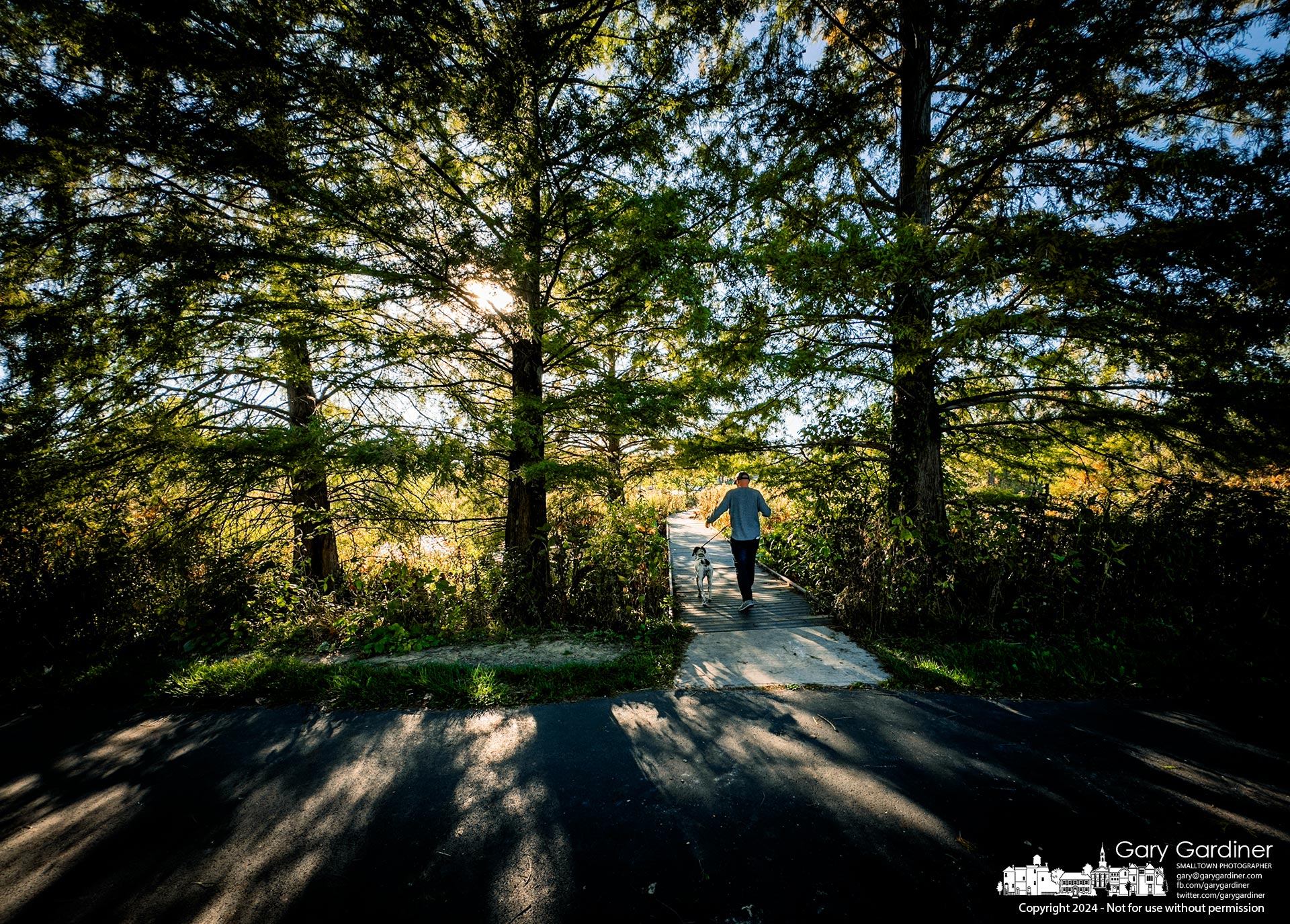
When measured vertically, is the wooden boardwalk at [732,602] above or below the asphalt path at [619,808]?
below

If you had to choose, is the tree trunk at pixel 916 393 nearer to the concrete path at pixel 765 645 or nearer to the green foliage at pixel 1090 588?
the green foliage at pixel 1090 588

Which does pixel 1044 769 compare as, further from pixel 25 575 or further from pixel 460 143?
pixel 25 575

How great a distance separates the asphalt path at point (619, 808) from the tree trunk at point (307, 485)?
8.26ft

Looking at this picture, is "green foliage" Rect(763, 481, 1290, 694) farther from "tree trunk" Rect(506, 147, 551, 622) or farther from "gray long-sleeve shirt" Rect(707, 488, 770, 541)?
"tree trunk" Rect(506, 147, 551, 622)

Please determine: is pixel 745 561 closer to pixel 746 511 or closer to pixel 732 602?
pixel 746 511

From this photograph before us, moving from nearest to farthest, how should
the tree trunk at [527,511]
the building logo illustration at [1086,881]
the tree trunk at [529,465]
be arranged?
the building logo illustration at [1086,881] → the tree trunk at [529,465] → the tree trunk at [527,511]

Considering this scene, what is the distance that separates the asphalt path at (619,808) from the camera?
204cm

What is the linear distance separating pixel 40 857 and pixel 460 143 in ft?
24.5

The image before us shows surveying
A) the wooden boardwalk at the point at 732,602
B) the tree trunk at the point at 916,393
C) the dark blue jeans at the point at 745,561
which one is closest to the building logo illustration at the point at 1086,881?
the wooden boardwalk at the point at 732,602

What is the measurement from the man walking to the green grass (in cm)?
226

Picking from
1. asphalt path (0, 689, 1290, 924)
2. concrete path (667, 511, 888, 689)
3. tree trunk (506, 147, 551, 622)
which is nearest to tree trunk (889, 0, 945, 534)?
concrete path (667, 511, 888, 689)

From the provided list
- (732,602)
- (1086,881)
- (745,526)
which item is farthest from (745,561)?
(1086,881)

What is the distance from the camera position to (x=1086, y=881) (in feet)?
6.81

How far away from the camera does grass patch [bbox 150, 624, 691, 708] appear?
3.97 metres
